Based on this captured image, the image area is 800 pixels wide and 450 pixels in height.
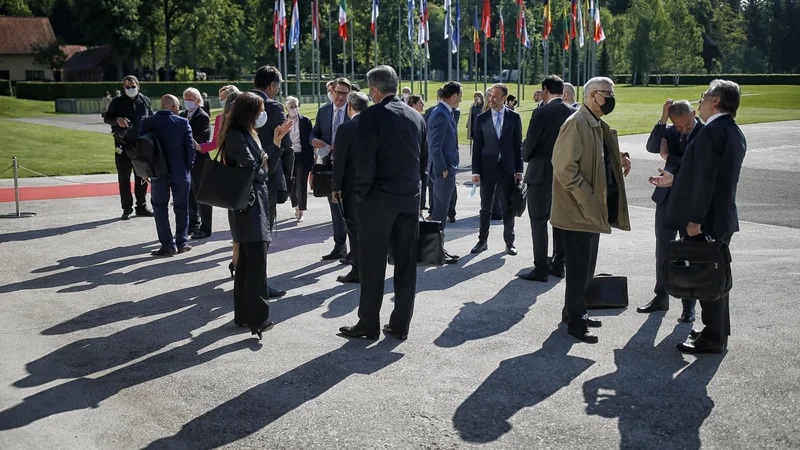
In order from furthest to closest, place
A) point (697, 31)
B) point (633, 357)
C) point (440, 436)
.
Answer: point (697, 31) < point (633, 357) < point (440, 436)

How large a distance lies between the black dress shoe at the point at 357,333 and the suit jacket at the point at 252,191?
1.03m

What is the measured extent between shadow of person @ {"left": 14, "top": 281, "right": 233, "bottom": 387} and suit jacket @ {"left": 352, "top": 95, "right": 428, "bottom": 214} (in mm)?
2115

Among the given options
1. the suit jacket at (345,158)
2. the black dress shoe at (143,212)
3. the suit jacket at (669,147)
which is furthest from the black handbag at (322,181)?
the black dress shoe at (143,212)

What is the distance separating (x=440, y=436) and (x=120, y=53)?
74.5 metres

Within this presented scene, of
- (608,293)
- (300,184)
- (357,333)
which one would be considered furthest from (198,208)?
(608,293)

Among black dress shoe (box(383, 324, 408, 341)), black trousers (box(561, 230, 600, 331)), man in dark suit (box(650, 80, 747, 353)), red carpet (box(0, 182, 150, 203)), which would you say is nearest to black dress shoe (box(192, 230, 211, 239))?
red carpet (box(0, 182, 150, 203))

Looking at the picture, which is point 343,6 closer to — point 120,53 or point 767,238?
point 767,238

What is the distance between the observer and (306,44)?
82625 millimetres

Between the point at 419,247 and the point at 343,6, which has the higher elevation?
the point at 343,6

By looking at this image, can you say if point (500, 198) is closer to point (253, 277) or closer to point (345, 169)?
point (345, 169)

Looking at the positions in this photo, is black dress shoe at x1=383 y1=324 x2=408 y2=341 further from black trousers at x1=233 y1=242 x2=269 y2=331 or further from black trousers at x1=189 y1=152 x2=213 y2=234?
black trousers at x1=189 y1=152 x2=213 y2=234

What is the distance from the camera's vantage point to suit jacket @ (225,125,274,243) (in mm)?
7031

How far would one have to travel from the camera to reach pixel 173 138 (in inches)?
425

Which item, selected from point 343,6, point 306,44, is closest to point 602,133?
point 343,6
